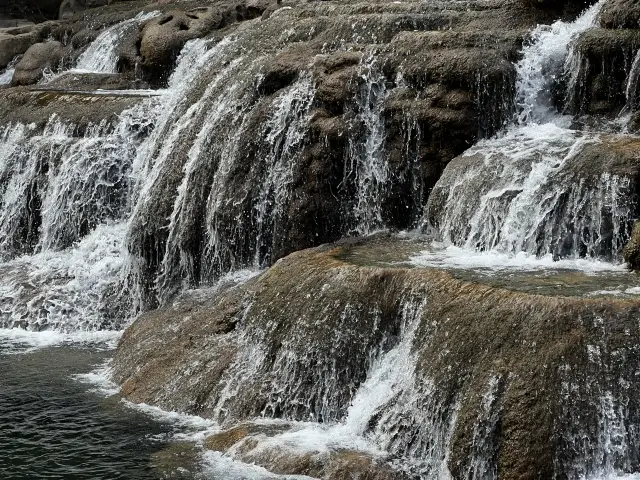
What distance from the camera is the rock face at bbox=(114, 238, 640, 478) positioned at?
8.27 meters

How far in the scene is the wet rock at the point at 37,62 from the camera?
25141 millimetres

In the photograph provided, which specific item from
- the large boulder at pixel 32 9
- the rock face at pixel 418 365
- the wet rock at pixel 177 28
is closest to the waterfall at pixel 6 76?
the wet rock at pixel 177 28

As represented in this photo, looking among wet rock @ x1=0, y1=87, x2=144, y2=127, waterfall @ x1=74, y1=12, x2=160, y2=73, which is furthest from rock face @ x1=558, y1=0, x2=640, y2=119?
waterfall @ x1=74, y1=12, x2=160, y2=73

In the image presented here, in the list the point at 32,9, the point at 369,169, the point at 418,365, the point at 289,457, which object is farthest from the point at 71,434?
the point at 32,9

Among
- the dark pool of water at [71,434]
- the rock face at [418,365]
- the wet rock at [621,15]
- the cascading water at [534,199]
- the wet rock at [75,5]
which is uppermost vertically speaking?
the wet rock at [75,5]

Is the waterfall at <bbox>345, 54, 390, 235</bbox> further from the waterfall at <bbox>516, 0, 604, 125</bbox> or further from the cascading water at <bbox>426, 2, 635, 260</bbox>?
the waterfall at <bbox>516, 0, 604, 125</bbox>

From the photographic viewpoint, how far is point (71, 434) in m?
10.7

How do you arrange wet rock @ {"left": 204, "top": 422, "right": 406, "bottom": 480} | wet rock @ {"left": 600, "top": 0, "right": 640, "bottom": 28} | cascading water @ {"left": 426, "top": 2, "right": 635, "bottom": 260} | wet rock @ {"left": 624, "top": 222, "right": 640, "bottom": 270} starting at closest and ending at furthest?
wet rock @ {"left": 204, "top": 422, "right": 406, "bottom": 480}
wet rock @ {"left": 624, "top": 222, "right": 640, "bottom": 270}
cascading water @ {"left": 426, "top": 2, "right": 635, "bottom": 260}
wet rock @ {"left": 600, "top": 0, "right": 640, "bottom": 28}

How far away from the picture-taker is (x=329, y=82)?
47.2 ft

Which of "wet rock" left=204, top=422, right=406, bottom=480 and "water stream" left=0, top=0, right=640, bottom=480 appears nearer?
"wet rock" left=204, top=422, right=406, bottom=480

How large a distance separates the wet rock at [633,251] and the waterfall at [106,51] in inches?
604

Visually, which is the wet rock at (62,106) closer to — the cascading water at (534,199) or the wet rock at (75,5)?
the cascading water at (534,199)

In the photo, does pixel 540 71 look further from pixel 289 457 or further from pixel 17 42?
pixel 17 42

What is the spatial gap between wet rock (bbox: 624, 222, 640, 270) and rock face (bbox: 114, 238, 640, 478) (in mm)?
1065
